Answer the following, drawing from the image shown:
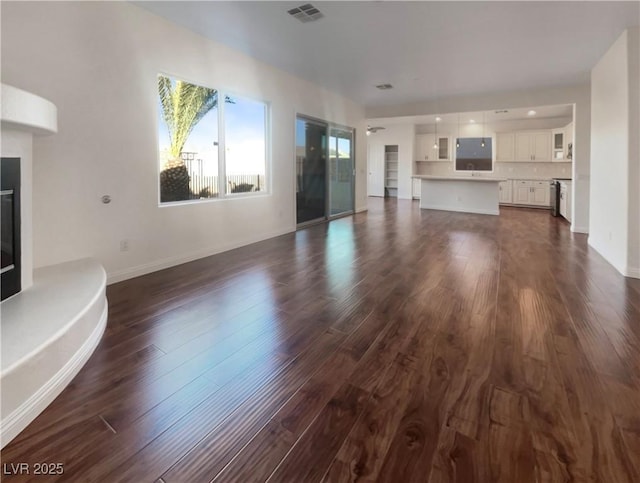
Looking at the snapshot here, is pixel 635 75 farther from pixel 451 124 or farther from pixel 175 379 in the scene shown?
pixel 451 124

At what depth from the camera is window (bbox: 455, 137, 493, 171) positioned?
1166 cm

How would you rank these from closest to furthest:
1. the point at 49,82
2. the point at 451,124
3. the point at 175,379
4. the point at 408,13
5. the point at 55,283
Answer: the point at 175,379 < the point at 55,283 < the point at 49,82 < the point at 408,13 < the point at 451,124

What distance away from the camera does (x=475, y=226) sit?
7.40m

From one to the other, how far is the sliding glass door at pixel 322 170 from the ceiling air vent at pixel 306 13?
273 cm

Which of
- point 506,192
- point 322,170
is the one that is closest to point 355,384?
point 322,170

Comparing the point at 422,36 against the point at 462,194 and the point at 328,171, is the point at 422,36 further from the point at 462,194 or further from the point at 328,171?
the point at 462,194

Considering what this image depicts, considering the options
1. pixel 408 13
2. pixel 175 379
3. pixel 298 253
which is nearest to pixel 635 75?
pixel 408 13

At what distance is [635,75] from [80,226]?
592 centimetres

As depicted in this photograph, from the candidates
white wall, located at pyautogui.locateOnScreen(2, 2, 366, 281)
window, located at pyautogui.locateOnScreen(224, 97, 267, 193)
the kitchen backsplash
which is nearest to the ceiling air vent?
white wall, located at pyautogui.locateOnScreen(2, 2, 366, 281)

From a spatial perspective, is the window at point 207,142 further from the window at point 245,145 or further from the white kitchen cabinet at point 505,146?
the white kitchen cabinet at point 505,146

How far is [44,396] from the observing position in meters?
1.74

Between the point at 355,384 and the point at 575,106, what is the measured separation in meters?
7.36

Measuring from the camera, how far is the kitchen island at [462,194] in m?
9.21

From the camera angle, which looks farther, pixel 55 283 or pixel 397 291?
pixel 397 291
